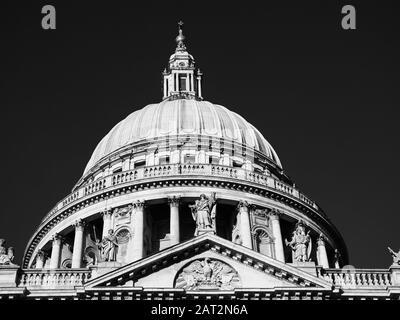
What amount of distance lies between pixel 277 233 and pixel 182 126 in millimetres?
12999

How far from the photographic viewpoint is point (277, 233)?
6125 cm

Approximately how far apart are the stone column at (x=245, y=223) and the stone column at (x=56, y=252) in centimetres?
1323

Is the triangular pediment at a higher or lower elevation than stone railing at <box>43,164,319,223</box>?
lower

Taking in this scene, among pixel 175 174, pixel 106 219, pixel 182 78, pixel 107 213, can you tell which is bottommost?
pixel 106 219

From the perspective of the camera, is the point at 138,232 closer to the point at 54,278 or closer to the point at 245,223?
the point at 245,223

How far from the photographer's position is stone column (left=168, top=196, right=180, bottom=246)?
5790 centimetres

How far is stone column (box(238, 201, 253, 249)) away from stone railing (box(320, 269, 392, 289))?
1576cm

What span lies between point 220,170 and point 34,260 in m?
15.8

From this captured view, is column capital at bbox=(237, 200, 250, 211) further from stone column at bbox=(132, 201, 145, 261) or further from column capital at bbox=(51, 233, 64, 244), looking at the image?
column capital at bbox=(51, 233, 64, 244)

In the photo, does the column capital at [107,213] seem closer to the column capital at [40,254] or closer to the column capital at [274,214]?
the column capital at [40,254]

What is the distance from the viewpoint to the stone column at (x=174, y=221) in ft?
190

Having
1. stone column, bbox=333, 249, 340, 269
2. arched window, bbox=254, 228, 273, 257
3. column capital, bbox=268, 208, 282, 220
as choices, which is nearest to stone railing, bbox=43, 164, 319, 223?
column capital, bbox=268, 208, 282, 220

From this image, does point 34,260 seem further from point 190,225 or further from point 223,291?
point 223,291

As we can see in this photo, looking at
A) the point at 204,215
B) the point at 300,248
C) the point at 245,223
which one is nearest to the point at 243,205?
the point at 245,223
